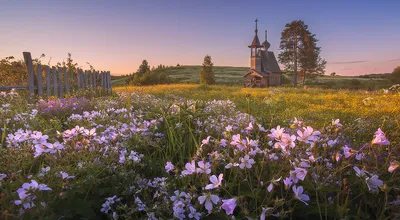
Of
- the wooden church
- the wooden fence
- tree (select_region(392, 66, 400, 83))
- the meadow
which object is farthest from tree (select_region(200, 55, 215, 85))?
the meadow

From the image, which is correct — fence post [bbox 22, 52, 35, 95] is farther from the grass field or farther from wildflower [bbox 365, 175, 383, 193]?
wildflower [bbox 365, 175, 383, 193]

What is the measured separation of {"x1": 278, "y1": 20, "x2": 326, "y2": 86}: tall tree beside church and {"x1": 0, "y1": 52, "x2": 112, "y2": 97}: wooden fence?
33593 mm

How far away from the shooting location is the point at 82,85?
44.2ft

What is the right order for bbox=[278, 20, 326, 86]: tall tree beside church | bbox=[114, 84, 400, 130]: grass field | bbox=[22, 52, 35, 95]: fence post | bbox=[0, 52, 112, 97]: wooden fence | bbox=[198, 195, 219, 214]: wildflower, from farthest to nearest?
1. bbox=[278, 20, 326, 86]: tall tree beside church
2. bbox=[0, 52, 112, 97]: wooden fence
3. bbox=[22, 52, 35, 95]: fence post
4. bbox=[114, 84, 400, 130]: grass field
5. bbox=[198, 195, 219, 214]: wildflower

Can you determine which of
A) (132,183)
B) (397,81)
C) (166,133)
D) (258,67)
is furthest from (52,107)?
(397,81)

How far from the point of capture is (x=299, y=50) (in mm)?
41281

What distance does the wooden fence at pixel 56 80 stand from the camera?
9828 millimetres

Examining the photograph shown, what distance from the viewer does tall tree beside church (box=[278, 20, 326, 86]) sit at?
40.6m

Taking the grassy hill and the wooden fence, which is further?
the grassy hill

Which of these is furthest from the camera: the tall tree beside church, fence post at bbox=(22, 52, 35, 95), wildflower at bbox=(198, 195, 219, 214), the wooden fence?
the tall tree beside church

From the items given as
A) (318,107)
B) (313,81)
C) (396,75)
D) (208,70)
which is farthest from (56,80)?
(313,81)

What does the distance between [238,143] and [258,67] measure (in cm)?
4256

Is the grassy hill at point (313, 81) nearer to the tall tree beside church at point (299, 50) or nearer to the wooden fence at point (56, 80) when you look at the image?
the tall tree beside church at point (299, 50)

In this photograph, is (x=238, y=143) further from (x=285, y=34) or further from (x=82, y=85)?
(x=285, y=34)
